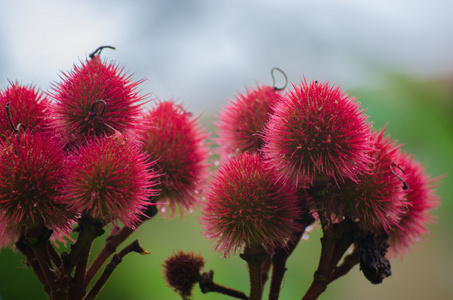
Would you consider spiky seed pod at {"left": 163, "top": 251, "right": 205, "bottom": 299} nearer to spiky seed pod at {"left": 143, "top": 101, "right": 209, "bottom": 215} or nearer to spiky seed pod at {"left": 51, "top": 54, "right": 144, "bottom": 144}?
spiky seed pod at {"left": 143, "top": 101, "right": 209, "bottom": 215}

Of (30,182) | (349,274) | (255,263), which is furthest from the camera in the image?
(349,274)

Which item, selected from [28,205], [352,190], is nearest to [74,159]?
[28,205]

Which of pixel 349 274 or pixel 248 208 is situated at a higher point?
pixel 349 274

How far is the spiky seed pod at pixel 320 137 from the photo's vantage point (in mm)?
650

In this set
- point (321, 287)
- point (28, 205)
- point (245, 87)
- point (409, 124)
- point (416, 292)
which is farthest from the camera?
point (409, 124)

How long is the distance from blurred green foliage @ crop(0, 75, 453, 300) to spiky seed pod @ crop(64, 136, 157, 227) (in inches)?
37.6

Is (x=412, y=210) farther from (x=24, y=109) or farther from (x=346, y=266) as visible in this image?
(x=24, y=109)

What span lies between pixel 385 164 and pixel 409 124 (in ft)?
5.37

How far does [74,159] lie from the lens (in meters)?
0.63

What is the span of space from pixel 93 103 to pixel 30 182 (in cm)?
14

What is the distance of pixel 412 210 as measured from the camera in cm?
79

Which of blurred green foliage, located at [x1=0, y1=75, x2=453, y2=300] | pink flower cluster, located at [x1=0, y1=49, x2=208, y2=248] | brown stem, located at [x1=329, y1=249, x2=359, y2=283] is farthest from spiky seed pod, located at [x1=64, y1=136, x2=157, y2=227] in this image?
blurred green foliage, located at [x1=0, y1=75, x2=453, y2=300]

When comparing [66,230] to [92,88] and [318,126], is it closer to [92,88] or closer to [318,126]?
[92,88]

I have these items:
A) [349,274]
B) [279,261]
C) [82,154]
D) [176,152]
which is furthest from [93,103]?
Result: [349,274]
